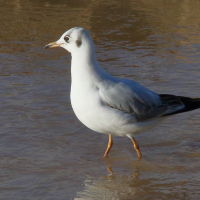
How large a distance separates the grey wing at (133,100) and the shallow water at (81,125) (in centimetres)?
58

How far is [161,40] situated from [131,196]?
6.79 metres

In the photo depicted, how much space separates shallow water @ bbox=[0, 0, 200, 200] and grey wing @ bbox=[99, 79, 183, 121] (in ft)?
1.91

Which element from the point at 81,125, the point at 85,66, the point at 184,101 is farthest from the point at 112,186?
the point at 81,125

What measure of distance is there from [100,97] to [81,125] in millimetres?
1547

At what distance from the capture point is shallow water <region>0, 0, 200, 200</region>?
16.0ft

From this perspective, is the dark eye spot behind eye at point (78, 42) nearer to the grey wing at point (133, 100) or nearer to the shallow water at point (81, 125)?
the grey wing at point (133, 100)

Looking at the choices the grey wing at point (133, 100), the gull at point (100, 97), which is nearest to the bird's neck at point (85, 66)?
the gull at point (100, 97)

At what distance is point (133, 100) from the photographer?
5297 millimetres

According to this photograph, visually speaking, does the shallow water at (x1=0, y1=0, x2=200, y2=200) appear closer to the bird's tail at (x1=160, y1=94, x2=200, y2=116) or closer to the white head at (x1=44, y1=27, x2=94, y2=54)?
the bird's tail at (x1=160, y1=94, x2=200, y2=116)

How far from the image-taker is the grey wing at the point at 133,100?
5102mm

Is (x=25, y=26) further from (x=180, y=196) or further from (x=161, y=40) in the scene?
(x=180, y=196)

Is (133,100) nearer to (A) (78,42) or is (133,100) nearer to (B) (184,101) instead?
(B) (184,101)

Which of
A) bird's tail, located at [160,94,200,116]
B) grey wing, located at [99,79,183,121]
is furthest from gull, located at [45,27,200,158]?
bird's tail, located at [160,94,200,116]

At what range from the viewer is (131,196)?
4.61m
